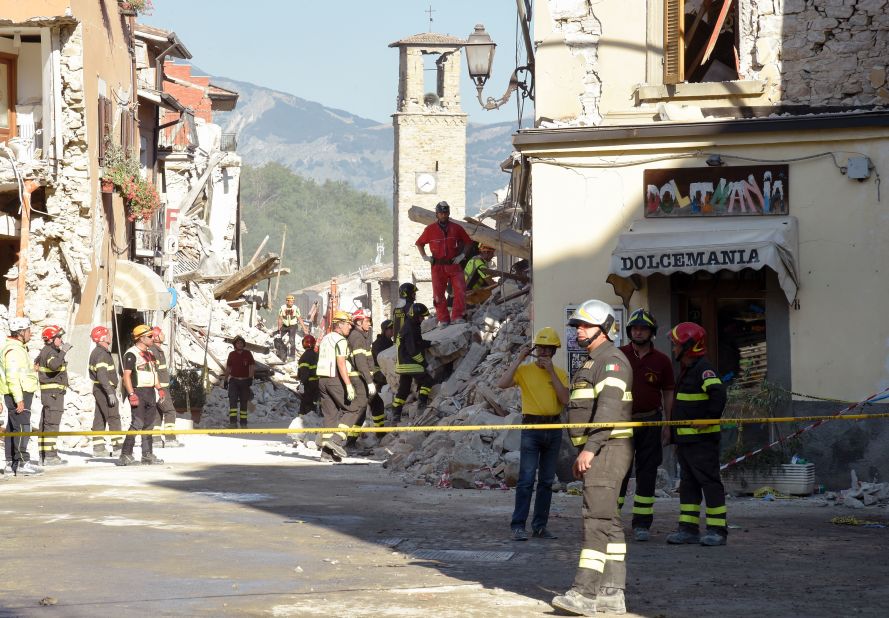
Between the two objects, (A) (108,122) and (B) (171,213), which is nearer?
(A) (108,122)

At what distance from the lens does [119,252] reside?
92.2 feet

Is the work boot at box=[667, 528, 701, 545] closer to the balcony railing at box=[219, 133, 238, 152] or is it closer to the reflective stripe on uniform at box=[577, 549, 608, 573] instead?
the reflective stripe on uniform at box=[577, 549, 608, 573]

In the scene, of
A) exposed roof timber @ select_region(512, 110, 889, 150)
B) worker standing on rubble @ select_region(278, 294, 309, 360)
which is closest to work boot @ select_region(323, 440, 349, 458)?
exposed roof timber @ select_region(512, 110, 889, 150)

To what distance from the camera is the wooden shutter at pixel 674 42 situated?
51.0 ft

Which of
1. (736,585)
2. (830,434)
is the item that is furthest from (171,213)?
(736,585)

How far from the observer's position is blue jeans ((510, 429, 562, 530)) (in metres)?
11.1

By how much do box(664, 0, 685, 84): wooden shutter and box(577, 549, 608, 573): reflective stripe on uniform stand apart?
8577 millimetres

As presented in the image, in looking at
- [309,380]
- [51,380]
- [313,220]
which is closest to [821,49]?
[51,380]

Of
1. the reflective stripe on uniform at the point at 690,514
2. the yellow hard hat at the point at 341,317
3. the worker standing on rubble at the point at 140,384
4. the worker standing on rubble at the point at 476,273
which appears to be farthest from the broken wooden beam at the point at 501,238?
the reflective stripe on uniform at the point at 690,514

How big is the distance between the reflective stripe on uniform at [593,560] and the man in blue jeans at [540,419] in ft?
9.54

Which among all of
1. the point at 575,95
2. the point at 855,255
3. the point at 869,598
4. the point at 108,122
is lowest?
the point at 869,598

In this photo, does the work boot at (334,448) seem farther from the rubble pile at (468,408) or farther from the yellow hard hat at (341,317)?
the yellow hard hat at (341,317)

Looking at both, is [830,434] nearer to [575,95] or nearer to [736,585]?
[575,95]

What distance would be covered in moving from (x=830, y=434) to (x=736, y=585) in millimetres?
6264
